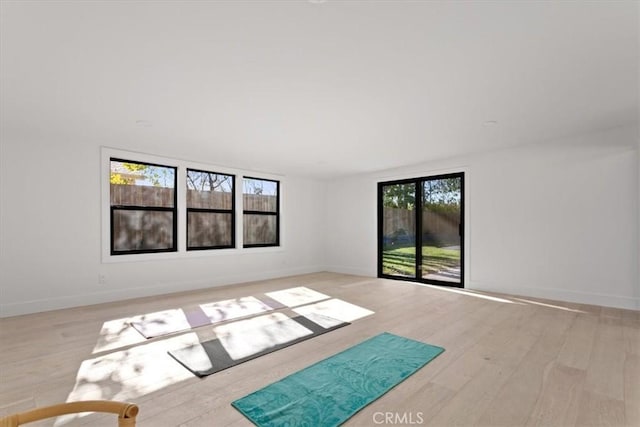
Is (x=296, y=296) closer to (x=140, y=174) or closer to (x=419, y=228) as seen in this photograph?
(x=419, y=228)

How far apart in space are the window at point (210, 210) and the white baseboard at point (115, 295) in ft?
2.12

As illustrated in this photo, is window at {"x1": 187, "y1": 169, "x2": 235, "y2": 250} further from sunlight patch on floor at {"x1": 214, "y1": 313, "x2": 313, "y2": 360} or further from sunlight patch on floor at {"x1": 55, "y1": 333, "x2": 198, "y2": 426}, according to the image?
sunlight patch on floor at {"x1": 55, "y1": 333, "x2": 198, "y2": 426}

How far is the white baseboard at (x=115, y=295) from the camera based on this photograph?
4.01m

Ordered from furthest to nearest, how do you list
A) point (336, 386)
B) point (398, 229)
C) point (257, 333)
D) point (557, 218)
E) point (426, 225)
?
point (398, 229)
point (426, 225)
point (557, 218)
point (257, 333)
point (336, 386)

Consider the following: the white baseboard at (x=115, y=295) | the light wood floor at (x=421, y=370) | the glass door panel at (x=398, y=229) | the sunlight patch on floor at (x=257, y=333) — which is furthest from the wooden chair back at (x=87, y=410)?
the glass door panel at (x=398, y=229)

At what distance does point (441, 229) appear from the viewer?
5.94 metres

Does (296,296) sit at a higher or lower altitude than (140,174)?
lower

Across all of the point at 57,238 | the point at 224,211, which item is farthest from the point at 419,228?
the point at 57,238

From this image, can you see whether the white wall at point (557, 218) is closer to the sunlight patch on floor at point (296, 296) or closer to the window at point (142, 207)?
the sunlight patch on floor at point (296, 296)

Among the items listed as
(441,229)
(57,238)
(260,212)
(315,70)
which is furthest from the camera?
(260,212)

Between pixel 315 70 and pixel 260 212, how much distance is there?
4.58m

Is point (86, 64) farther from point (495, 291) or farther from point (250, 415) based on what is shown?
point (495, 291)

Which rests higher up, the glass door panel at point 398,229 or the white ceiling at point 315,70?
the white ceiling at point 315,70

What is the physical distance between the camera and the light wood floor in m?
1.91
